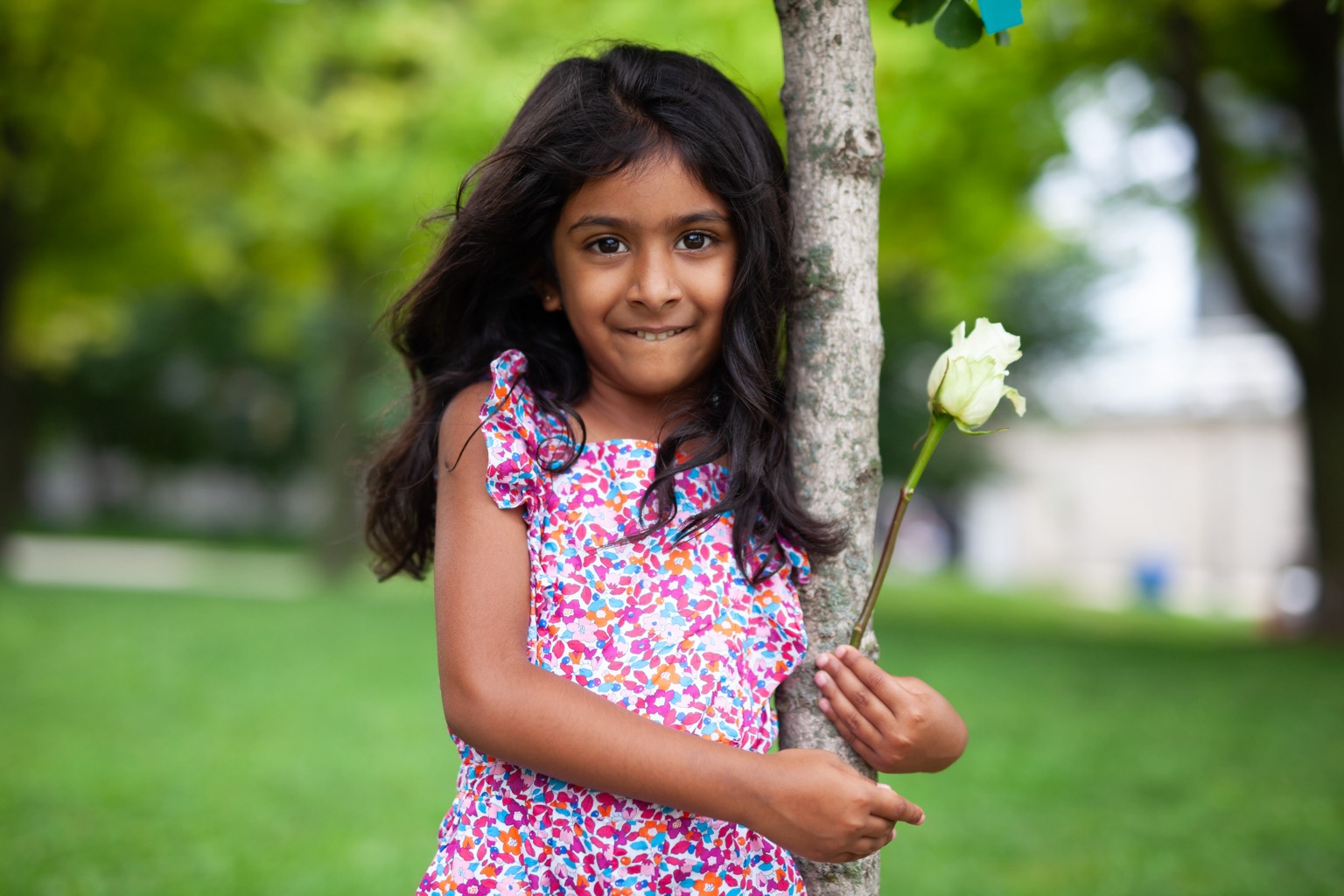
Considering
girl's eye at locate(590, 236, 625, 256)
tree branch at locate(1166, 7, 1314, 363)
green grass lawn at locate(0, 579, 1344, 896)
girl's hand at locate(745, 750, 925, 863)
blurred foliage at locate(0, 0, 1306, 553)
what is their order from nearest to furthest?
1. girl's hand at locate(745, 750, 925, 863)
2. girl's eye at locate(590, 236, 625, 256)
3. green grass lawn at locate(0, 579, 1344, 896)
4. tree branch at locate(1166, 7, 1314, 363)
5. blurred foliage at locate(0, 0, 1306, 553)

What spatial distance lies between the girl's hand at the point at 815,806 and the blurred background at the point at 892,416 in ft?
2.91

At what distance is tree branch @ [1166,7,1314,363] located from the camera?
8297 mm

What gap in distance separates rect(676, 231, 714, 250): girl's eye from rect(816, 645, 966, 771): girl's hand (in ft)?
1.84

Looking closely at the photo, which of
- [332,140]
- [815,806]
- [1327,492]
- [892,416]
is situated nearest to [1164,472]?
[892,416]

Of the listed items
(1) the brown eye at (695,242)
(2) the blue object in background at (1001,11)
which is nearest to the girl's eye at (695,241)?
(1) the brown eye at (695,242)

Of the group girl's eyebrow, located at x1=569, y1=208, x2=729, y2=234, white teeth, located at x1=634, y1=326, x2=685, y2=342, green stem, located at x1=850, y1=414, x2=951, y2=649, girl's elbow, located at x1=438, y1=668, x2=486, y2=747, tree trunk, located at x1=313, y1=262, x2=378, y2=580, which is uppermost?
tree trunk, located at x1=313, y1=262, x2=378, y2=580

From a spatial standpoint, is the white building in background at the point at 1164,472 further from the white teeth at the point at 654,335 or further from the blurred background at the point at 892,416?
the white teeth at the point at 654,335

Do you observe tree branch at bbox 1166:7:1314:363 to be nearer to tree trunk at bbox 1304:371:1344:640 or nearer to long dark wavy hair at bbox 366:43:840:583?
tree trunk at bbox 1304:371:1344:640

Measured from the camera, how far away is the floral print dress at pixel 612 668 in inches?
55.6

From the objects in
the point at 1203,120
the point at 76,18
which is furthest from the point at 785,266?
the point at 76,18

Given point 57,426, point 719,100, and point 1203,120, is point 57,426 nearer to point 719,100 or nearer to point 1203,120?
point 1203,120

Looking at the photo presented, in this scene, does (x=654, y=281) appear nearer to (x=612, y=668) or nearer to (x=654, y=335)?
(x=654, y=335)

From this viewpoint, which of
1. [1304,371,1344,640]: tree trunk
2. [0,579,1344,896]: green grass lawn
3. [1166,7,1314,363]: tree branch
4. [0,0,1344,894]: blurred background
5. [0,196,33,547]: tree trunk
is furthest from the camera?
[0,196,33,547]: tree trunk

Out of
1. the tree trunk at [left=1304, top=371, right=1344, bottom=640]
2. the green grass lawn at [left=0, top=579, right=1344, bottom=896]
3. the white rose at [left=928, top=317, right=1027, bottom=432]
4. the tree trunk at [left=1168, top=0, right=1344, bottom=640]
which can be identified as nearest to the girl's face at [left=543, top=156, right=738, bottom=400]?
→ the white rose at [left=928, top=317, right=1027, bottom=432]
